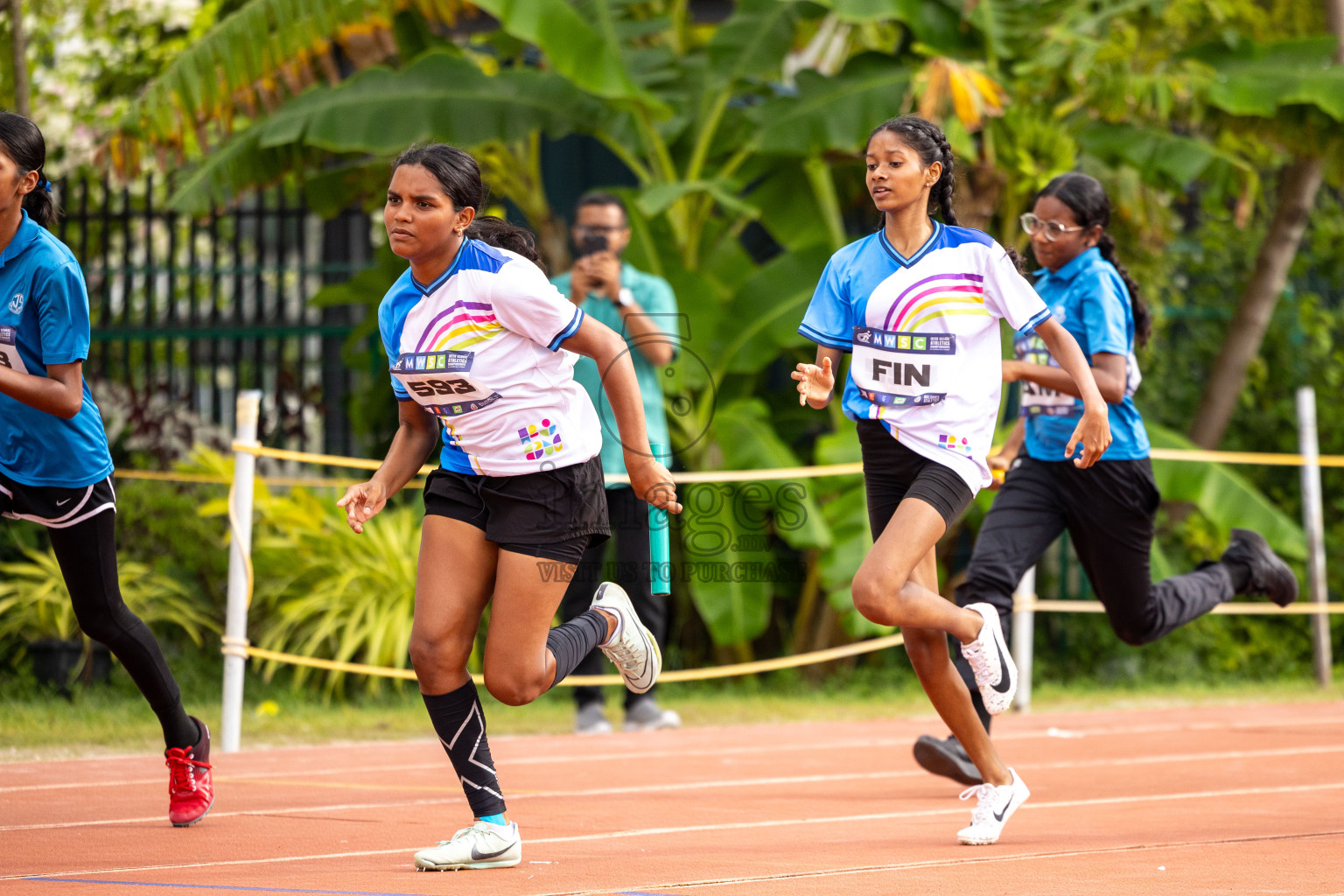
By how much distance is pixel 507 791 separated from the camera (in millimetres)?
5859

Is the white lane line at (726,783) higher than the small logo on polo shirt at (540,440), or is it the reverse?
the small logo on polo shirt at (540,440)

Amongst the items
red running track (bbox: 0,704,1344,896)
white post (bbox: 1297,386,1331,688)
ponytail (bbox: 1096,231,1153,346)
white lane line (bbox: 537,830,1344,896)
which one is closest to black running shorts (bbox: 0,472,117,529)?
red running track (bbox: 0,704,1344,896)

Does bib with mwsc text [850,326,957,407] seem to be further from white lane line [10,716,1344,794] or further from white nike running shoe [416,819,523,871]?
white lane line [10,716,1344,794]

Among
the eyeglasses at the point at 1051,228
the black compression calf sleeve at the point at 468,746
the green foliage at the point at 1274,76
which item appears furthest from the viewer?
the green foliage at the point at 1274,76

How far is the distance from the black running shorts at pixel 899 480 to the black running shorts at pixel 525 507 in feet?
2.90

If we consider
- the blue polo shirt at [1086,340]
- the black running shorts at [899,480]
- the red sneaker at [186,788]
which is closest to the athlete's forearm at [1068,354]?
the black running shorts at [899,480]

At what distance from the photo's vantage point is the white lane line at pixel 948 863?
3.79 meters

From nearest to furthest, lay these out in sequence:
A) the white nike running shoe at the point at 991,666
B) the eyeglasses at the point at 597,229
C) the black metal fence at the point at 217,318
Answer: the white nike running shoe at the point at 991,666, the eyeglasses at the point at 597,229, the black metal fence at the point at 217,318

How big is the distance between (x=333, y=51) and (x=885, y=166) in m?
8.19

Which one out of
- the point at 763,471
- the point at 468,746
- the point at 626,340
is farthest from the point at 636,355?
the point at 468,746

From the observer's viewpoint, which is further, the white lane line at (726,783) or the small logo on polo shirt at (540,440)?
the white lane line at (726,783)

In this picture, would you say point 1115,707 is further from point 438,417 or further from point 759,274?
point 438,417

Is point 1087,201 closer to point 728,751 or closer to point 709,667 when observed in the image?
point 728,751

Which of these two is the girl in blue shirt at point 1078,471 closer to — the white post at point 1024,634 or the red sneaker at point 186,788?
the red sneaker at point 186,788
